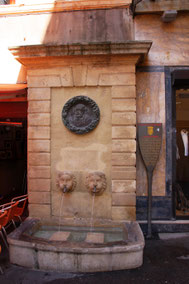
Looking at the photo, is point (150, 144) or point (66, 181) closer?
point (66, 181)

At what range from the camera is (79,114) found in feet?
16.4

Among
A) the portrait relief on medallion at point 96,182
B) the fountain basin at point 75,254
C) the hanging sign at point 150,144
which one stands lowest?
the fountain basin at point 75,254

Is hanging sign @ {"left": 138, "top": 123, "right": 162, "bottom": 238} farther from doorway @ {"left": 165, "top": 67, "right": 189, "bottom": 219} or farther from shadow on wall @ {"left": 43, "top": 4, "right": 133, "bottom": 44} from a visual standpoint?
shadow on wall @ {"left": 43, "top": 4, "right": 133, "bottom": 44}

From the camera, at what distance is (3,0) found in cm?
661

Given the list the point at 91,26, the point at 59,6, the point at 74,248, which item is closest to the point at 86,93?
the point at 91,26

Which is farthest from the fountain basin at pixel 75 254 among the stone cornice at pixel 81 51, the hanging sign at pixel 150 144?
the stone cornice at pixel 81 51

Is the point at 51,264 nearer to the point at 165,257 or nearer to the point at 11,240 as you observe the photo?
the point at 11,240

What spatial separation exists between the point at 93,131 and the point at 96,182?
1147mm

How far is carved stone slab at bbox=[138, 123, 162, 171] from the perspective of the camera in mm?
5059

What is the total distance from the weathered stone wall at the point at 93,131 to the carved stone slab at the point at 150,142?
12.4 inches

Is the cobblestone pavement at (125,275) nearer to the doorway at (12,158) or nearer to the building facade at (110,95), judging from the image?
the building facade at (110,95)

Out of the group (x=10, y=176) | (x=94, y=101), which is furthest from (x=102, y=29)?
(x=10, y=176)

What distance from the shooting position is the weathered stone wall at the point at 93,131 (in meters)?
4.90

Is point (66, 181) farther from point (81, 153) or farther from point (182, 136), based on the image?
point (182, 136)
